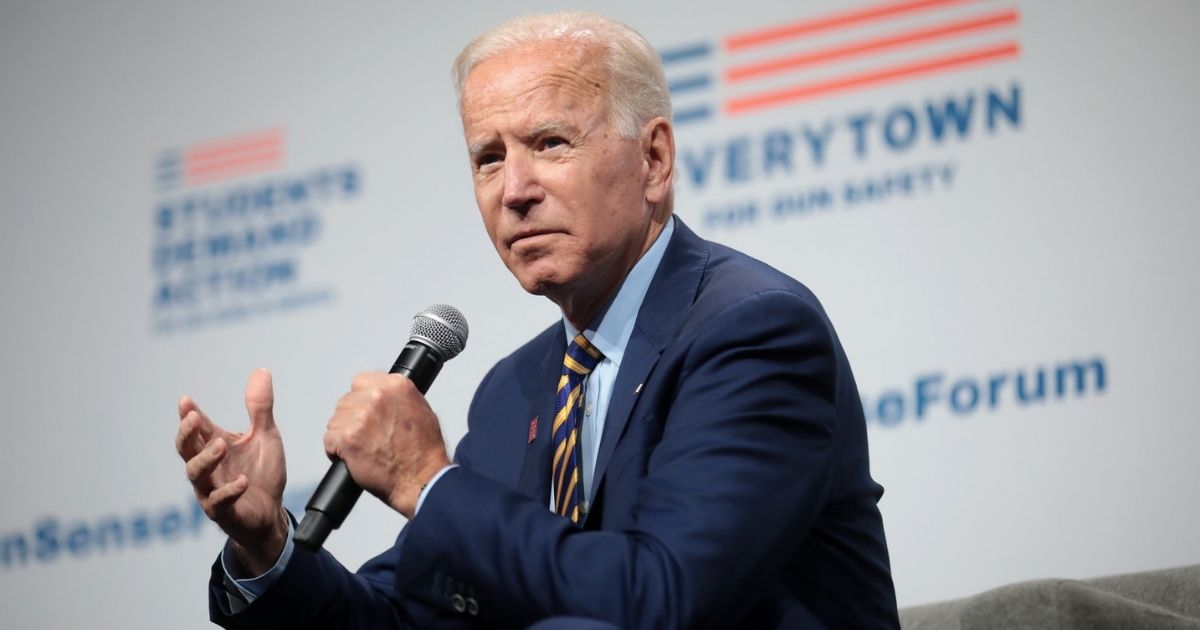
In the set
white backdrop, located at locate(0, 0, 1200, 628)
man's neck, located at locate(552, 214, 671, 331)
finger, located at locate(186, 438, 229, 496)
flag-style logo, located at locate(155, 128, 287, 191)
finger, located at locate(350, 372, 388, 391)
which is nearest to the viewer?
finger, located at locate(350, 372, 388, 391)

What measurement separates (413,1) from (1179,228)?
2401 millimetres

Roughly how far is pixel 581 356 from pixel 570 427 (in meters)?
0.14

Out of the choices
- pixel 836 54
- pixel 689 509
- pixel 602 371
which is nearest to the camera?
pixel 689 509

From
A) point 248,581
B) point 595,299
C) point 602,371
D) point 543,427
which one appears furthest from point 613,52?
point 248,581

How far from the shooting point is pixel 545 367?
2.51 m

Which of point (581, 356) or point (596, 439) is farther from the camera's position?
point (581, 356)

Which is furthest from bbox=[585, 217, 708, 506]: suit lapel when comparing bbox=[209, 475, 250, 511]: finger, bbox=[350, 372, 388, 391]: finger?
bbox=[209, 475, 250, 511]: finger

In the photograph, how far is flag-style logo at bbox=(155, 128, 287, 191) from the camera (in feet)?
14.8

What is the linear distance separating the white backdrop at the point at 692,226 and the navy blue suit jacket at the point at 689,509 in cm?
132

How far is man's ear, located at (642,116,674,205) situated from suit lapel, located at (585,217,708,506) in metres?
0.07

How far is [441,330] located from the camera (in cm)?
207

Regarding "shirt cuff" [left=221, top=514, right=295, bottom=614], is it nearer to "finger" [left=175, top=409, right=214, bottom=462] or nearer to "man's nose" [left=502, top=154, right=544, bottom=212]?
"finger" [left=175, top=409, right=214, bottom=462]

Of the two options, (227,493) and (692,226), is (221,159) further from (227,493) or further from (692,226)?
(227,493)

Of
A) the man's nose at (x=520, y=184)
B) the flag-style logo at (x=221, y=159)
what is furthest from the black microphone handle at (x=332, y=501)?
the flag-style logo at (x=221, y=159)
